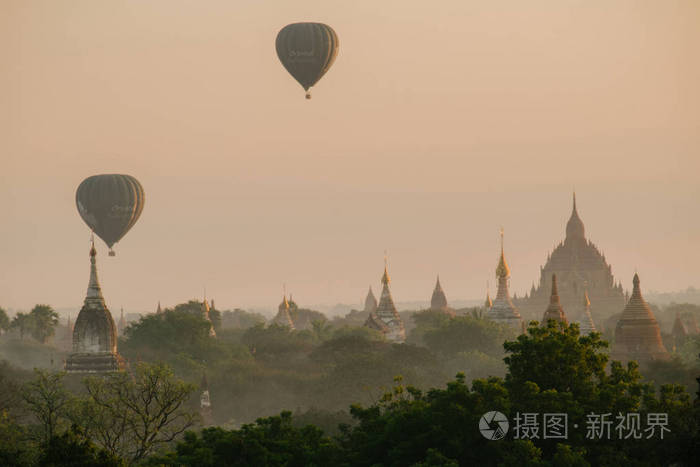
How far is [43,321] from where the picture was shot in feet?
556

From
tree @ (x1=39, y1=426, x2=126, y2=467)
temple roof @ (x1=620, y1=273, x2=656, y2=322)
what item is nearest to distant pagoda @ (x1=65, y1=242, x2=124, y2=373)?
temple roof @ (x1=620, y1=273, x2=656, y2=322)

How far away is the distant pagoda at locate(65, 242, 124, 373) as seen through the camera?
91.4m

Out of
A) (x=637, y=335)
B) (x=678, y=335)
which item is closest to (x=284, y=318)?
(x=678, y=335)

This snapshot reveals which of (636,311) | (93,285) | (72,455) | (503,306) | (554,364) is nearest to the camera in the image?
(72,455)

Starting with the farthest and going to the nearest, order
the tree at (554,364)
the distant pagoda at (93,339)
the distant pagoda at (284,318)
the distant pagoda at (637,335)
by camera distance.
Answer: the distant pagoda at (284,318) < the distant pagoda at (637,335) < the distant pagoda at (93,339) < the tree at (554,364)

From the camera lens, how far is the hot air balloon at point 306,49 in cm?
10650

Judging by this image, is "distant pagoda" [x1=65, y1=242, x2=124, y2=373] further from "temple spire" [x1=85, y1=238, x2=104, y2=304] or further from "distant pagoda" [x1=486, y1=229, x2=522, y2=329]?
"distant pagoda" [x1=486, y1=229, x2=522, y2=329]

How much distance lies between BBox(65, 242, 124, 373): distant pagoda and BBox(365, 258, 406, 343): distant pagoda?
4809 cm

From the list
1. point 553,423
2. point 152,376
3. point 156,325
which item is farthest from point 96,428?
point 156,325

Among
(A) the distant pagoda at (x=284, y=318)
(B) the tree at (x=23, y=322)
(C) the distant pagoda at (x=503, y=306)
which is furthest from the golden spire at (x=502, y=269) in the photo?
(B) the tree at (x=23, y=322)

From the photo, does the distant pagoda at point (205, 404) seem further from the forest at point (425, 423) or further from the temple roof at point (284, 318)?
the temple roof at point (284, 318)

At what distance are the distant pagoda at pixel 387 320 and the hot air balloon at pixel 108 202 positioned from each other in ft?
114

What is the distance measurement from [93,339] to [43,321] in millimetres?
80217

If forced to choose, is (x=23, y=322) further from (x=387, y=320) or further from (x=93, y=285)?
(x=93, y=285)
